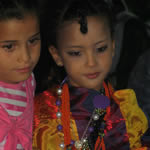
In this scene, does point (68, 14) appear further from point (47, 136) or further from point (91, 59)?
point (47, 136)

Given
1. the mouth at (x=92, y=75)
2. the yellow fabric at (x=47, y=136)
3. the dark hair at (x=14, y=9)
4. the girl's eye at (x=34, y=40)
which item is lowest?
the yellow fabric at (x=47, y=136)

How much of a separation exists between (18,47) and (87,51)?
280mm

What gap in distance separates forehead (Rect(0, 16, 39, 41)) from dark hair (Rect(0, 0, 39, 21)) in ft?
0.05

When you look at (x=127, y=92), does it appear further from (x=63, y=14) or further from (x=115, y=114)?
(x=63, y=14)

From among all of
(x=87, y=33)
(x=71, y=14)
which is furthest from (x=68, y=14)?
(x=87, y=33)

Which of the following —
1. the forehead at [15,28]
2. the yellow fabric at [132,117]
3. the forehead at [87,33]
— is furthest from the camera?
the yellow fabric at [132,117]

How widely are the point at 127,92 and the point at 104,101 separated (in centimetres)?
14

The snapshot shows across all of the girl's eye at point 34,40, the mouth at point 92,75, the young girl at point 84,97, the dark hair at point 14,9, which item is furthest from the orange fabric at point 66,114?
the dark hair at point 14,9

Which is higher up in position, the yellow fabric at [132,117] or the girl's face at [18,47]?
the girl's face at [18,47]

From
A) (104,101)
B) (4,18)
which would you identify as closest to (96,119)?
(104,101)

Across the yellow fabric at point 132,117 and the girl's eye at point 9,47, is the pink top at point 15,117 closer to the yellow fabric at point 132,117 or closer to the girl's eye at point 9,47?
the girl's eye at point 9,47

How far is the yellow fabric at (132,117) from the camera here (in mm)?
1215

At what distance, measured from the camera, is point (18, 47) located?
1.01 metres

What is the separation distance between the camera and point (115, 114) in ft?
4.02
